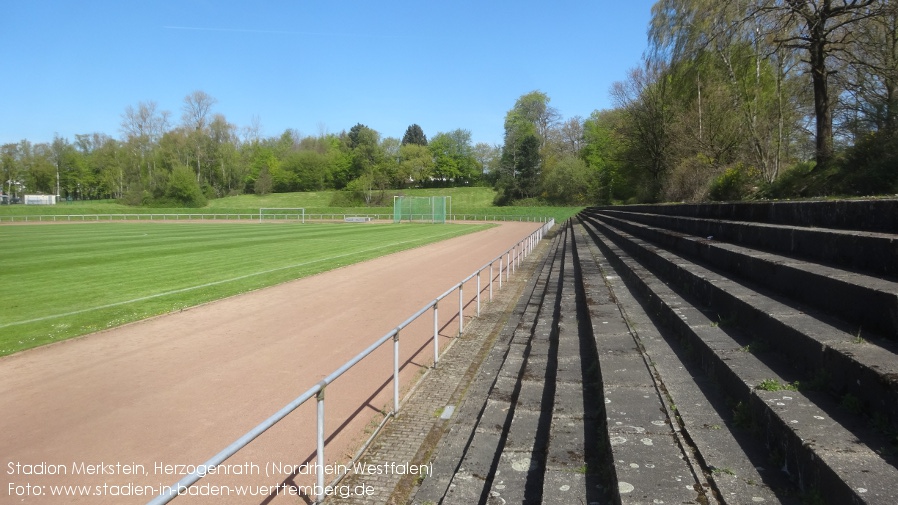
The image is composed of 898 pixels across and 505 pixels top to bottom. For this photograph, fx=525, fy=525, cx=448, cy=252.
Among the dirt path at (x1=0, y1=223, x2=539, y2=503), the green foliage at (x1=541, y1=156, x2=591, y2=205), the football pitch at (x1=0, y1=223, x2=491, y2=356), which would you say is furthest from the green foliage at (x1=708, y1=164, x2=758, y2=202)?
the green foliage at (x1=541, y1=156, x2=591, y2=205)

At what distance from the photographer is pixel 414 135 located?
140500 millimetres

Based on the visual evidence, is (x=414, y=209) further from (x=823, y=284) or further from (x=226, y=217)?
(x=823, y=284)

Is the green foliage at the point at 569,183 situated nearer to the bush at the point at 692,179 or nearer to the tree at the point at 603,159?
the tree at the point at 603,159

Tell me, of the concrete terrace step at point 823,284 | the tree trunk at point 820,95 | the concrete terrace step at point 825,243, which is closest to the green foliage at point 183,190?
the tree trunk at point 820,95

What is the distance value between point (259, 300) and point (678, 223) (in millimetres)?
9483

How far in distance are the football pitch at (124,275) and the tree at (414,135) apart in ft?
378

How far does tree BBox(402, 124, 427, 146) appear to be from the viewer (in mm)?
139875

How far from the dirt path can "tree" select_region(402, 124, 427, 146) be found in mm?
131792

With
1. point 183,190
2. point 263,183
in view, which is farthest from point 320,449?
point 263,183

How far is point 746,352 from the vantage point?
3.70 metres

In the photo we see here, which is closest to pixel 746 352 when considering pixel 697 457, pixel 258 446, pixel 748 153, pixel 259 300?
pixel 697 457

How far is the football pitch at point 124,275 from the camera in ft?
33.2

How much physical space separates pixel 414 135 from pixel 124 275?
5067 inches

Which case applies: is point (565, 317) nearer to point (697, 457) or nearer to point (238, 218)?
point (697, 457)
